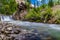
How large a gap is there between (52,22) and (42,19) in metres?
2.30

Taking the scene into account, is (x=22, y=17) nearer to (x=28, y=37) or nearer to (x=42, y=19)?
(x=42, y=19)

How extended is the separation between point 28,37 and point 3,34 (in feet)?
4.99

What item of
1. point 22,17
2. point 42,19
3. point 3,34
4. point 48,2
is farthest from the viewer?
point 48,2

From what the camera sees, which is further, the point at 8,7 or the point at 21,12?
the point at 8,7

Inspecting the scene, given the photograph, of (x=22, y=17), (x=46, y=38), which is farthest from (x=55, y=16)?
(x=46, y=38)

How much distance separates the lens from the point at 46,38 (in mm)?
10383

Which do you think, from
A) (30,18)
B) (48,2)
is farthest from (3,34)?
(48,2)

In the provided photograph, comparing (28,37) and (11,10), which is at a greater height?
(28,37)

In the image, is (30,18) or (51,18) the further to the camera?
(30,18)

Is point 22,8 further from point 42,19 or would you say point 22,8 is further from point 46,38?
point 46,38

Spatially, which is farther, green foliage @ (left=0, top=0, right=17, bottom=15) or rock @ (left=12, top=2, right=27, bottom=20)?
green foliage @ (left=0, top=0, right=17, bottom=15)

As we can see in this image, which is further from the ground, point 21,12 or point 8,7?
point 21,12

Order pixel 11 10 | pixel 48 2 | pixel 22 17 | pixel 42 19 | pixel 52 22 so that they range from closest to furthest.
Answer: pixel 52 22
pixel 42 19
pixel 22 17
pixel 48 2
pixel 11 10

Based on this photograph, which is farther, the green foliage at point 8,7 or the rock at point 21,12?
the green foliage at point 8,7
